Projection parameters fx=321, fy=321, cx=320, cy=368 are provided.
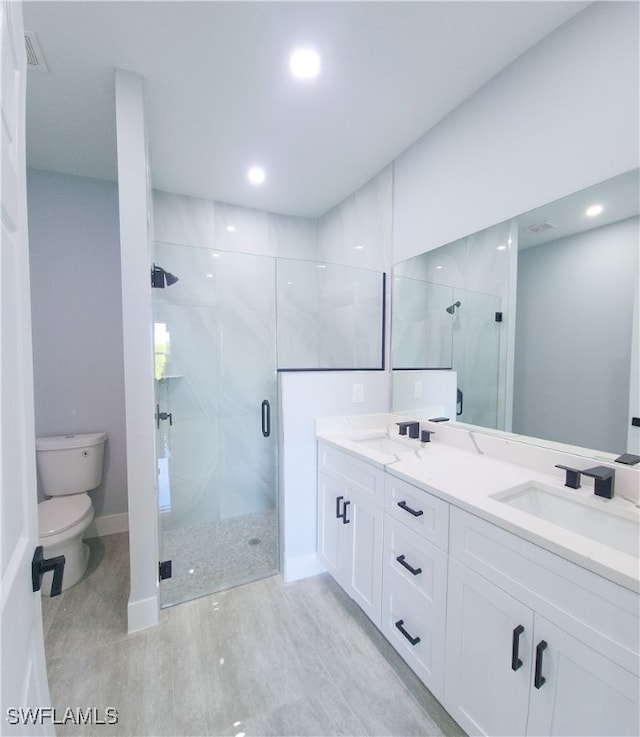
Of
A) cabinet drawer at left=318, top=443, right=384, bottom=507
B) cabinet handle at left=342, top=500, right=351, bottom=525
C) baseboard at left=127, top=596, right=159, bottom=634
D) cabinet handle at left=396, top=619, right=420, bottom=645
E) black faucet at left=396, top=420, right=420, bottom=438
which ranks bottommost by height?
baseboard at left=127, top=596, right=159, bottom=634

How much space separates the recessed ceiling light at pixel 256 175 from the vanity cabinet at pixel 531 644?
2323 mm

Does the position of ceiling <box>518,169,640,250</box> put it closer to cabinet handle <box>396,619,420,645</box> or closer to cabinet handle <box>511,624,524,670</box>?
cabinet handle <box>511,624,524,670</box>

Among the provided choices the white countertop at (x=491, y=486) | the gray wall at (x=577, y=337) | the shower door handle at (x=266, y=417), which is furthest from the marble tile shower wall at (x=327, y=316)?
the gray wall at (x=577, y=337)

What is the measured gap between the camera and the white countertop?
754 mm

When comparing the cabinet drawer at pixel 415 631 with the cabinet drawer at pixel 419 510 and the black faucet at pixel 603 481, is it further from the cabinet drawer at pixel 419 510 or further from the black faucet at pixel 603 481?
the black faucet at pixel 603 481

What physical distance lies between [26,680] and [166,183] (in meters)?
2.69

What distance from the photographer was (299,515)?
1.98 metres

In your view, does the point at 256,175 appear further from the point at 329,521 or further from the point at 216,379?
the point at 329,521

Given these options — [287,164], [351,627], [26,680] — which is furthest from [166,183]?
[351,627]

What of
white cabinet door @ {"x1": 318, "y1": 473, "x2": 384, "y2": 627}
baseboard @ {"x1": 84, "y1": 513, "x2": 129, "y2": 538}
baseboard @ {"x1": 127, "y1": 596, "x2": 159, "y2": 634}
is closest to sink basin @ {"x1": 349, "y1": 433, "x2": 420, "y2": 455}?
white cabinet door @ {"x1": 318, "y1": 473, "x2": 384, "y2": 627}

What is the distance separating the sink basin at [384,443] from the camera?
1843 mm

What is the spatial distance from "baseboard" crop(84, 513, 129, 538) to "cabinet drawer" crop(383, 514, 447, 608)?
7.03 feet

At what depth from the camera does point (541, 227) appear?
139cm

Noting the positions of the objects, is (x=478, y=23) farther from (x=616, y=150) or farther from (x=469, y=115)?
(x=616, y=150)
